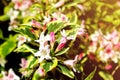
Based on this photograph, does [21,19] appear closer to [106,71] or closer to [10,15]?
[10,15]

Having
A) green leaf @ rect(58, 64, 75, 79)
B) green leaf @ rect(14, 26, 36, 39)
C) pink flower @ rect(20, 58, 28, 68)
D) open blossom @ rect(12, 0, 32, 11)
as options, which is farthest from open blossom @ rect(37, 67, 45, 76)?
open blossom @ rect(12, 0, 32, 11)

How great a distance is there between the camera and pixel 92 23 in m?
3.29

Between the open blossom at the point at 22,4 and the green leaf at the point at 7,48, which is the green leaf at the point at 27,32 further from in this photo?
the open blossom at the point at 22,4

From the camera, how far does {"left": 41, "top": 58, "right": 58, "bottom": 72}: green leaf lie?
7.07 ft

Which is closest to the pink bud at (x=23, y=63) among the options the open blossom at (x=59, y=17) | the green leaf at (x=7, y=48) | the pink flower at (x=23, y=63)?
the pink flower at (x=23, y=63)

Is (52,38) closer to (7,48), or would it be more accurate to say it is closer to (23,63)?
(23,63)

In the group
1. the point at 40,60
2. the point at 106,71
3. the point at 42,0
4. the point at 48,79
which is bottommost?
the point at 106,71

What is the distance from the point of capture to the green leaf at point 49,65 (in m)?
2.16

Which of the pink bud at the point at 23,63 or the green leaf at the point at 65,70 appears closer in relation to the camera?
the green leaf at the point at 65,70

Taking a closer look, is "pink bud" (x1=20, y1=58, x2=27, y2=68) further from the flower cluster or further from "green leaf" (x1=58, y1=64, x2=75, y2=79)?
"green leaf" (x1=58, y1=64, x2=75, y2=79)

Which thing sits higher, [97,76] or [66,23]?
[66,23]

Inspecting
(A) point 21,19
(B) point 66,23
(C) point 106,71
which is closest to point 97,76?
(C) point 106,71

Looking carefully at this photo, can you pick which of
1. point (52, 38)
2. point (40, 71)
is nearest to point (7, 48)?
point (40, 71)

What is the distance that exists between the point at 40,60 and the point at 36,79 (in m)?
0.19
